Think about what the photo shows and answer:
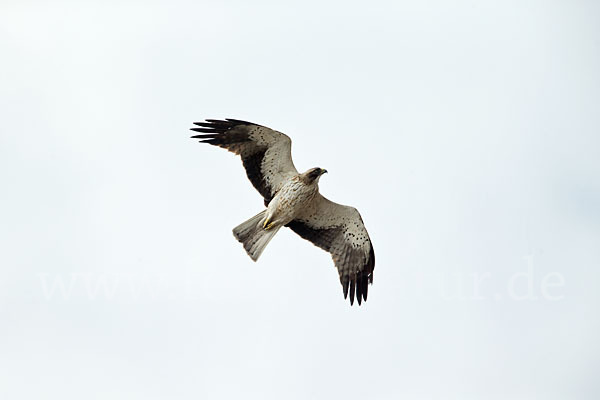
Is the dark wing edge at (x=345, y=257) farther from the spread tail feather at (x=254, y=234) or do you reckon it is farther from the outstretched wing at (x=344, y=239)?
the spread tail feather at (x=254, y=234)

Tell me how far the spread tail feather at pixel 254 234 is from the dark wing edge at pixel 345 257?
2.65ft

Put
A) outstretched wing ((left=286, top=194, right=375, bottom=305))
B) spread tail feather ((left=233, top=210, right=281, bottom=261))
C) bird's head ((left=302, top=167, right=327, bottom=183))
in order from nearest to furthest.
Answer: bird's head ((left=302, top=167, right=327, bottom=183))
spread tail feather ((left=233, top=210, right=281, bottom=261))
outstretched wing ((left=286, top=194, right=375, bottom=305))

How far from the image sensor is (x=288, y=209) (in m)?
16.5

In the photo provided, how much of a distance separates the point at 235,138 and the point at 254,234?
1.66 meters

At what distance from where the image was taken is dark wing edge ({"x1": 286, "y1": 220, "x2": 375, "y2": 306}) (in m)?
17.1

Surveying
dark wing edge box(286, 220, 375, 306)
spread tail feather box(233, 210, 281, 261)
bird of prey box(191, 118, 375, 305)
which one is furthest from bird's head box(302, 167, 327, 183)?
dark wing edge box(286, 220, 375, 306)

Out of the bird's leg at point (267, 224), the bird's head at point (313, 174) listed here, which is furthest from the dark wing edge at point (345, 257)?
the bird's head at point (313, 174)

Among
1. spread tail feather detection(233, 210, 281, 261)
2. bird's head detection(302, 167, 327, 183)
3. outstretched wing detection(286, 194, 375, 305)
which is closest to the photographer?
bird's head detection(302, 167, 327, 183)

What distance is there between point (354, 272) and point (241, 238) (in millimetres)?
2102

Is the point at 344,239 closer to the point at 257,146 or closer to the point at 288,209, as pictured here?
the point at 288,209

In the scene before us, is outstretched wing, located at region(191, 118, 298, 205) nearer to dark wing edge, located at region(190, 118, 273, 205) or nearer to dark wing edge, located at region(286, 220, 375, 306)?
dark wing edge, located at region(190, 118, 273, 205)

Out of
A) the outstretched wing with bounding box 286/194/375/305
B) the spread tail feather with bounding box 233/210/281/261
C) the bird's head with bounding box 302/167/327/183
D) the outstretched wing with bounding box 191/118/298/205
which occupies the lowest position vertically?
the spread tail feather with bounding box 233/210/281/261

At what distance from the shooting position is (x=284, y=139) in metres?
16.6

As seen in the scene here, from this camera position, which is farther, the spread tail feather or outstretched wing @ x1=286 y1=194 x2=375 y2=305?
outstretched wing @ x1=286 y1=194 x2=375 y2=305
